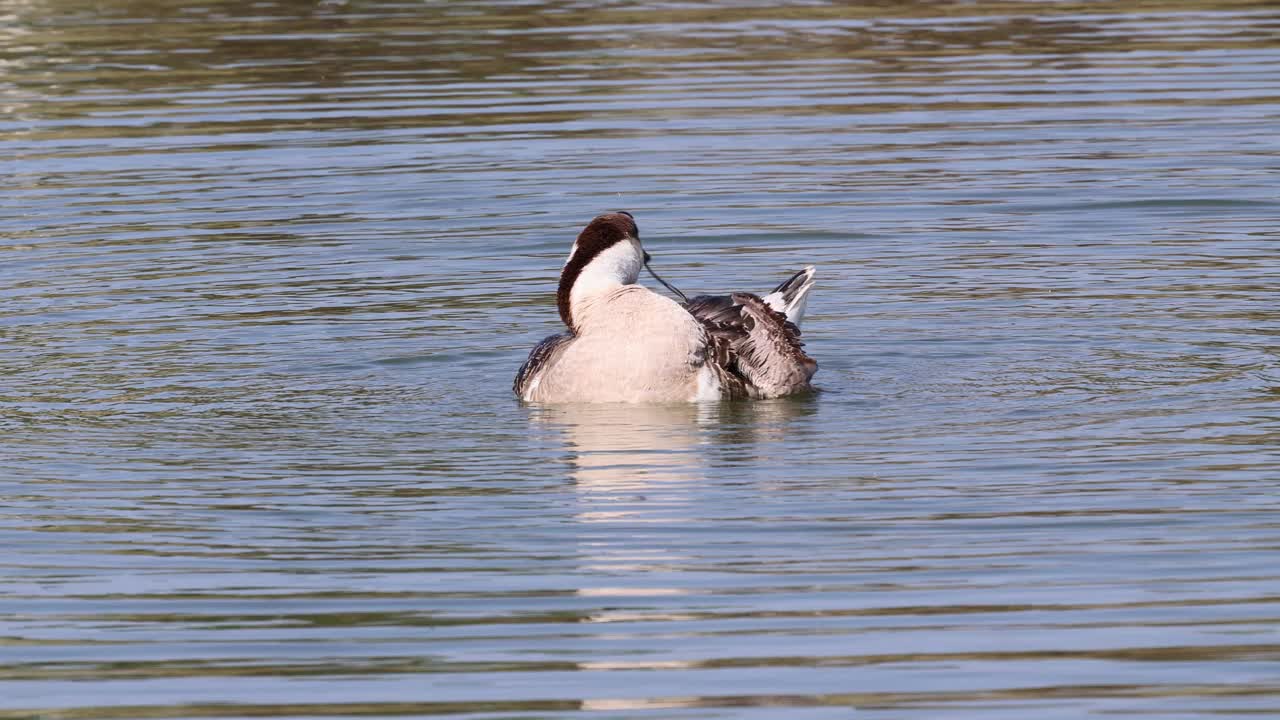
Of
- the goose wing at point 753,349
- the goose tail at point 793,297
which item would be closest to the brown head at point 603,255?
the goose wing at point 753,349

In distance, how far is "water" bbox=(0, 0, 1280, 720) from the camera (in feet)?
25.6

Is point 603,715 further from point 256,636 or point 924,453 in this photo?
point 924,453

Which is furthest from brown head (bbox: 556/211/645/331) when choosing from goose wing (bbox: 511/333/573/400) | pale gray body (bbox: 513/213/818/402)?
goose wing (bbox: 511/333/573/400)

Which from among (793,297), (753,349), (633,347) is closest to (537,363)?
(633,347)

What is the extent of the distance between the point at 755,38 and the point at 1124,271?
1180 cm

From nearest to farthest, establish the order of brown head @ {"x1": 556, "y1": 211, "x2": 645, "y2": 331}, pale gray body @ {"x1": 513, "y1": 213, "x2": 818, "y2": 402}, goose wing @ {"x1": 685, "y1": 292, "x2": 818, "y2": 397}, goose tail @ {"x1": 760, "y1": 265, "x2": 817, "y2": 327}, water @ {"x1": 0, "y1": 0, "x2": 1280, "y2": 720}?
1. water @ {"x1": 0, "y1": 0, "x2": 1280, "y2": 720}
2. pale gray body @ {"x1": 513, "y1": 213, "x2": 818, "y2": 402}
3. brown head @ {"x1": 556, "y1": 211, "x2": 645, "y2": 331}
4. goose wing @ {"x1": 685, "y1": 292, "x2": 818, "y2": 397}
5. goose tail @ {"x1": 760, "y1": 265, "x2": 817, "y2": 327}

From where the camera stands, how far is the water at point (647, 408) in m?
7.80

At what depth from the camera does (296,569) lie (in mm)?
8953

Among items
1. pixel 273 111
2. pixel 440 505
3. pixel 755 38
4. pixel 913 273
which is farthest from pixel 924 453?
pixel 755 38

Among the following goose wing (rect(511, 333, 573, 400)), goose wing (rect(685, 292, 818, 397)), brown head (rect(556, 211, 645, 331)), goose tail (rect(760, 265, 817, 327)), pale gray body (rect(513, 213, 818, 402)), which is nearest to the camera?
pale gray body (rect(513, 213, 818, 402))

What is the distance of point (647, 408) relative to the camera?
12.0m

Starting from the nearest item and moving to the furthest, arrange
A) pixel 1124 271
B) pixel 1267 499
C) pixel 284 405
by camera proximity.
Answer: pixel 1267 499 < pixel 284 405 < pixel 1124 271

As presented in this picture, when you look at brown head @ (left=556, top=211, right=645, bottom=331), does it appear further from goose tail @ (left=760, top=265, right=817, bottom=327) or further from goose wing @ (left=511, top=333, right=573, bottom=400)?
goose tail @ (left=760, top=265, right=817, bottom=327)

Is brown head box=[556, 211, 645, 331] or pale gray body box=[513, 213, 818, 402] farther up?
brown head box=[556, 211, 645, 331]
